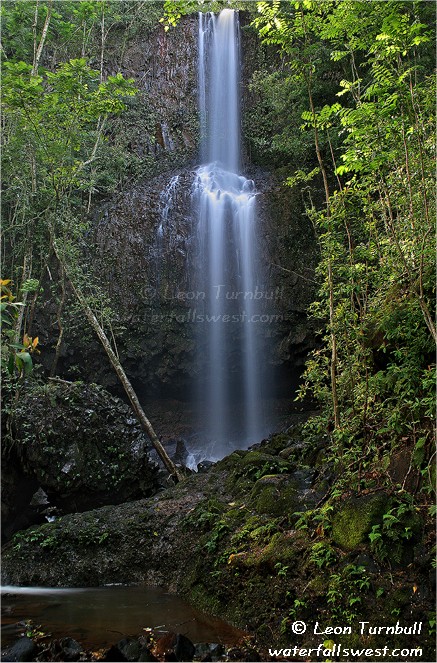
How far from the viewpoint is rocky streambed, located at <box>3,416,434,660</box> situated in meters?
3.87

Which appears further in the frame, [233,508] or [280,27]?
[233,508]

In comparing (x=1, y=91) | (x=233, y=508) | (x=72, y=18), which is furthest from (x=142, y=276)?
(x=233, y=508)

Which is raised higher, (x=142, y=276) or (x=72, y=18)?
(x=72, y=18)

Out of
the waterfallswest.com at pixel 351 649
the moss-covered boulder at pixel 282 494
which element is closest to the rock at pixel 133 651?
the waterfallswest.com at pixel 351 649

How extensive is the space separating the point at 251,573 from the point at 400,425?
6.39 ft

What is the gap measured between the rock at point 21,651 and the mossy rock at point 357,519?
2.56 m

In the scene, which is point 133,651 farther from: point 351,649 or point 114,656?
point 351,649

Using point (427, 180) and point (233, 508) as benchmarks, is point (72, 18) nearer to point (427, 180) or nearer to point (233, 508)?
point (427, 180)

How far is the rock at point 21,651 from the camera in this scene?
3699 mm

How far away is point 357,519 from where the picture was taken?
172 inches

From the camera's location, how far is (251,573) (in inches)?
186

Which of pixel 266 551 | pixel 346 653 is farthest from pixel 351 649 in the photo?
pixel 266 551

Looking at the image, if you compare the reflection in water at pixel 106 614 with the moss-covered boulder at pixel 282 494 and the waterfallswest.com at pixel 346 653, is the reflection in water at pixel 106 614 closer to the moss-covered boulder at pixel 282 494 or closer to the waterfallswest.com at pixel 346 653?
the waterfallswest.com at pixel 346 653

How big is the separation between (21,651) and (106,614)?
1140mm
